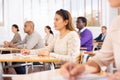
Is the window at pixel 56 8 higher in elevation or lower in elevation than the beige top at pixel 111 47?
higher

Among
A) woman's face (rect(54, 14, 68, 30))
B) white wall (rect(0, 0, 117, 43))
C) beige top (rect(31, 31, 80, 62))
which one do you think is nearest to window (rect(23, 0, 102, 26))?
white wall (rect(0, 0, 117, 43))

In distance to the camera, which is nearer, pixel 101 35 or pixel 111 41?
pixel 111 41

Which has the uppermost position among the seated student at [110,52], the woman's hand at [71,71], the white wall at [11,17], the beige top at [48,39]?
the white wall at [11,17]

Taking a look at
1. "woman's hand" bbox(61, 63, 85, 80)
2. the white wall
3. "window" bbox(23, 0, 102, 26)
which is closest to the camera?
Answer: "woman's hand" bbox(61, 63, 85, 80)

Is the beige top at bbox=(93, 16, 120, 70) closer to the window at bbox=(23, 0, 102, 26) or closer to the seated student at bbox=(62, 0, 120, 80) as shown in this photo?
the seated student at bbox=(62, 0, 120, 80)

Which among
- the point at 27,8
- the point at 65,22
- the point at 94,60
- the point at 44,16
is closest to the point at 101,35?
the point at 44,16

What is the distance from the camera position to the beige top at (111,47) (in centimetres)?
152

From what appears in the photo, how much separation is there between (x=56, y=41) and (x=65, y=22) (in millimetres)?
289

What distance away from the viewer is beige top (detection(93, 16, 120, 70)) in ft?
4.99

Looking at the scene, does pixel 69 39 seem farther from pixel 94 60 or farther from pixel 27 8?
pixel 27 8

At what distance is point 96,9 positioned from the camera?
11883 mm

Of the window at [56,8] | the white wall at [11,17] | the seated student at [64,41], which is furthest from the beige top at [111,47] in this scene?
the window at [56,8]

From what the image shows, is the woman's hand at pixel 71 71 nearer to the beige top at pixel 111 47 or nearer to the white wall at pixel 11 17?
the beige top at pixel 111 47

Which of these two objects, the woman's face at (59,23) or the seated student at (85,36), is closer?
the woman's face at (59,23)
